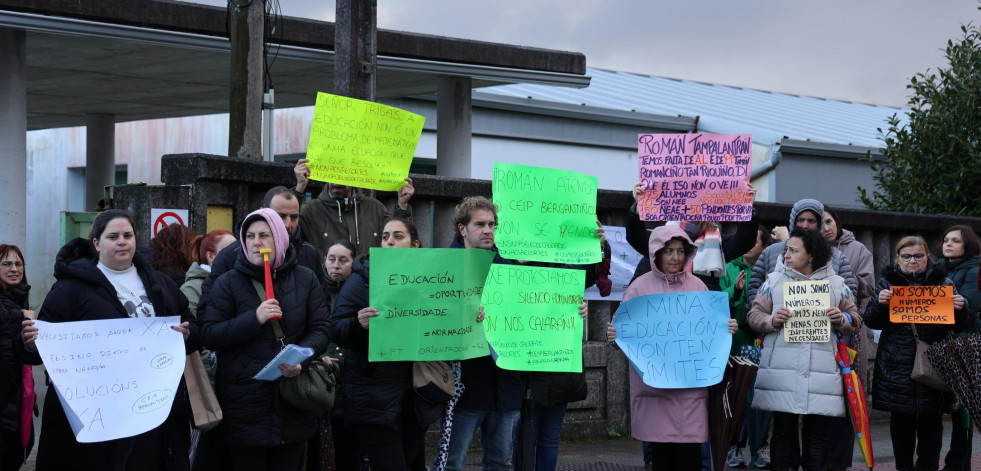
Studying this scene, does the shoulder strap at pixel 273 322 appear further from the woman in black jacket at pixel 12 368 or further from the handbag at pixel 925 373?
the handbag at pixel 925 373

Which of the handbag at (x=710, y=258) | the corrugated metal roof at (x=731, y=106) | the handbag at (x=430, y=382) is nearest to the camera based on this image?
the handbag at (x=430, y=382)

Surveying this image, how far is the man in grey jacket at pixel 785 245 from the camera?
823 cm

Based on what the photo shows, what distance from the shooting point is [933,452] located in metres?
8.48

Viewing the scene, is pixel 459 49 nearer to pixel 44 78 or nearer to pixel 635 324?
pixel 44 78

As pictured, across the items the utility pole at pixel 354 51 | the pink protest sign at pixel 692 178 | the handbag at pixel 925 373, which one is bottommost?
the handbag at pixel 925 373

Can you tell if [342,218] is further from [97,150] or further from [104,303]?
[97,150]

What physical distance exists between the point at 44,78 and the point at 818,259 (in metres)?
11.3

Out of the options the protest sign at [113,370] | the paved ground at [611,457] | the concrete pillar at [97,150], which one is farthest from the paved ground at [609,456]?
the concrete pillar at [97,150]

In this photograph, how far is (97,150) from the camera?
782 inches

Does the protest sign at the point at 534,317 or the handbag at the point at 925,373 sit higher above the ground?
the protest sign at the point at 534,317

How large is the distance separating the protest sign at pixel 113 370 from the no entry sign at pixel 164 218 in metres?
1.87

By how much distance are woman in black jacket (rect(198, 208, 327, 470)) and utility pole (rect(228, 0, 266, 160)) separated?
4276mm

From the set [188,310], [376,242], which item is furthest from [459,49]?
[188,310]

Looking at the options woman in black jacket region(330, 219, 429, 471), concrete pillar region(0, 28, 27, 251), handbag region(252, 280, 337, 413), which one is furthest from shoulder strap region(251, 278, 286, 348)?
concrete pillar region(0, 28, 27, 251)
